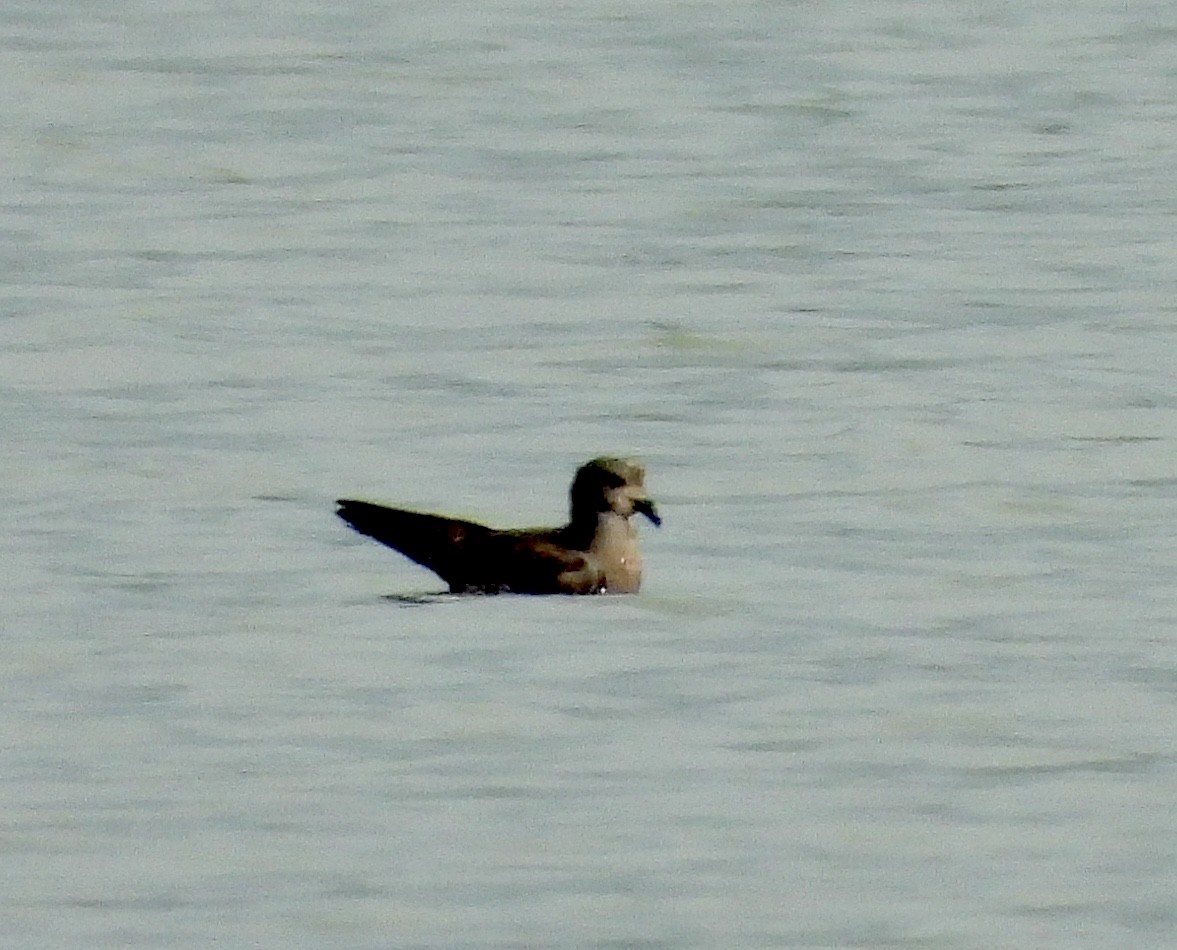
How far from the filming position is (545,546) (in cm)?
1447

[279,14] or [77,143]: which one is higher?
[279,14]

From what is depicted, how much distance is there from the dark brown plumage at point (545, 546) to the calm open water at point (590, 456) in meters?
0.14

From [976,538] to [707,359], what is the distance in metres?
3.85

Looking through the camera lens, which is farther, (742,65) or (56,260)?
(742,65)

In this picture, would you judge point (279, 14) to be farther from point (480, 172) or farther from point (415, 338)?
point (415, 338)

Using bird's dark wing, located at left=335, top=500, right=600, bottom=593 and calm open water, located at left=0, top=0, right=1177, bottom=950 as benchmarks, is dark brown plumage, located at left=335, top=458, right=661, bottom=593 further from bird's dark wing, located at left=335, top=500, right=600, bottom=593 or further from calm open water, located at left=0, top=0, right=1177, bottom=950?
calm open water, located at left=0, top=0, right=1177, bottom=950

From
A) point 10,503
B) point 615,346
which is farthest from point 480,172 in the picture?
point 10,503

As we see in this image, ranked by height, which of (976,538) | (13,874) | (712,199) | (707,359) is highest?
(712,199)

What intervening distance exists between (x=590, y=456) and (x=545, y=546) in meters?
2.06

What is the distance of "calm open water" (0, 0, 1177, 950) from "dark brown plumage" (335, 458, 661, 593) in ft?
0.46

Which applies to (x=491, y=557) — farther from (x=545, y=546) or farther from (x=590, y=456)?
(x=590, y=456)

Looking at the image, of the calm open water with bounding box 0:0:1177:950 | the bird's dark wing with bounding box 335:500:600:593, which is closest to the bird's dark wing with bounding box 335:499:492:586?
the bird's dark wing with bounding box 335:500:600:593

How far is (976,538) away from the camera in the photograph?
1492cm

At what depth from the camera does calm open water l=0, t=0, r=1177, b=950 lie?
10742 millimetres
